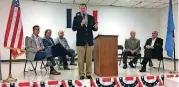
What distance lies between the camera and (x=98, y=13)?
8852 millimetres

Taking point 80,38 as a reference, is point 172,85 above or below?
below

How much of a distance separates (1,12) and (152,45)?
5.88 metres

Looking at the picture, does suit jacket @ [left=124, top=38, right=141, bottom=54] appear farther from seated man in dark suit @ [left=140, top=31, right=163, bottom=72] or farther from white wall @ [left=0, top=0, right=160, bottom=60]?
white wall @ [left=0, top=0, right=160, bottom=60]

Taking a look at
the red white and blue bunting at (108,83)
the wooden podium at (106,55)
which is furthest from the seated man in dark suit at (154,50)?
the wooden podium at (106,55)

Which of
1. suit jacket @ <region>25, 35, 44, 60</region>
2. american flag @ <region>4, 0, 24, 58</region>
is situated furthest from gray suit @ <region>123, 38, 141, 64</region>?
american flag @ <region>4, 0, 24, 58</region>

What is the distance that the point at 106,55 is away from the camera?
426 centimetres

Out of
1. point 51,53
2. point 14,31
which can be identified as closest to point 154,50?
point 51,53

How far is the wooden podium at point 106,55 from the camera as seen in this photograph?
4.22 metres

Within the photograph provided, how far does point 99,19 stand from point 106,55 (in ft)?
15.8

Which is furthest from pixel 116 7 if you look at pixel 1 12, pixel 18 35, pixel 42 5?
pixel 18 35

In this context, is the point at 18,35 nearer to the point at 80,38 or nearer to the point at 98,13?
the point at 80,38

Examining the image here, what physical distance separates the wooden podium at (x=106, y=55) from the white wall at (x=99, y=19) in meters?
4.42

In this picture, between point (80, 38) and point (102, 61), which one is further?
point (102, 61)

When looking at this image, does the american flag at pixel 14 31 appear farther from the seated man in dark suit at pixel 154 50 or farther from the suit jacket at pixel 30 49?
the seated man in dark suit at pixel 154 50
